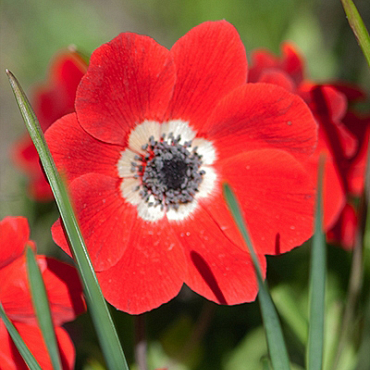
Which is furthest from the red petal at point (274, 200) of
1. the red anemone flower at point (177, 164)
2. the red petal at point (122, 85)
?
the red petal at point (122, 85)

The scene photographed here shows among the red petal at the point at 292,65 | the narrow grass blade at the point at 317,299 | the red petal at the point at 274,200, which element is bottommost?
the narrow grass blade at the point at 317,299

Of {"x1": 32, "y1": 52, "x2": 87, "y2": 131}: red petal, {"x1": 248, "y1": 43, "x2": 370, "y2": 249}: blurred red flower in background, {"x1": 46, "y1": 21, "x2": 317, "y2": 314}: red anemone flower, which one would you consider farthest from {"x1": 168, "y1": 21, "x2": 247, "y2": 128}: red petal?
{"x1": 32, "y1": 52, "x2": 87, "y2": 131}: red petal

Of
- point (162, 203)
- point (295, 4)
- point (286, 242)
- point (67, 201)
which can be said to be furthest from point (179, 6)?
point (67, 201)

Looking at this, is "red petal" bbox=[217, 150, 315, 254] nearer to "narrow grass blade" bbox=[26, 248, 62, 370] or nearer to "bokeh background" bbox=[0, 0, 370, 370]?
"narrow grass blade" bbox=[26, 248, 62, 370]

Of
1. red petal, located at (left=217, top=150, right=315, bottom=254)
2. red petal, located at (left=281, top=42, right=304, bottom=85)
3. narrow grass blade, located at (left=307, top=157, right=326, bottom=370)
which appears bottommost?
narrow grass blade, located at (left=307, top=157, right=326, bottom=370)

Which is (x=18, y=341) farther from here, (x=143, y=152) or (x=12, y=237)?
(x=143, y=152)

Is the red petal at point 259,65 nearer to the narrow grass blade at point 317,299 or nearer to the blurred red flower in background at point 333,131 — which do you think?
the blurred red flower in background at point 333,131

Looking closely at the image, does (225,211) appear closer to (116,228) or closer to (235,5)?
(116,228)
